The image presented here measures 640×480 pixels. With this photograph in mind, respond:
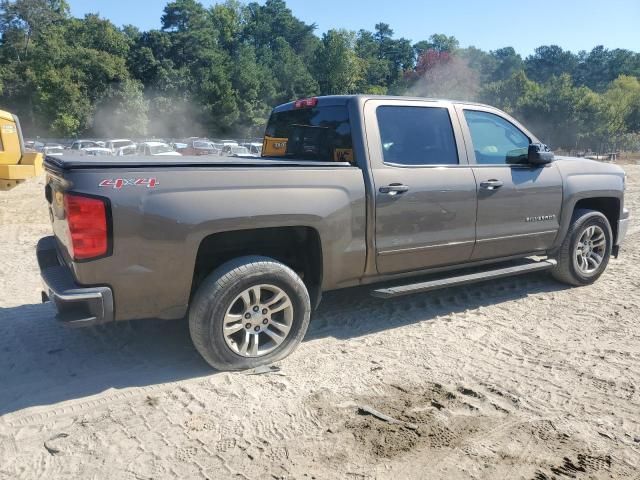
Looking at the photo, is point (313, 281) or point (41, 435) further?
point (313, 281)

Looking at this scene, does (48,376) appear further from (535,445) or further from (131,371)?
(535,445)

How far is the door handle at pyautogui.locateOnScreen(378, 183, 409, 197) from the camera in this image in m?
4.29

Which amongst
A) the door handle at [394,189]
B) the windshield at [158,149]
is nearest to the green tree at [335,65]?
the windshield at [158,149]

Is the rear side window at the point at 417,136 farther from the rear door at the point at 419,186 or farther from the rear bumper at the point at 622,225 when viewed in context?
the rear bumper at the point at 622,225

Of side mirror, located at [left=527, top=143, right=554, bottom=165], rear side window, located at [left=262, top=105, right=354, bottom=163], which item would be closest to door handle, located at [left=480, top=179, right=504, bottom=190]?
side mirror, located at [left=527, top=143, right=554, bottom=165]

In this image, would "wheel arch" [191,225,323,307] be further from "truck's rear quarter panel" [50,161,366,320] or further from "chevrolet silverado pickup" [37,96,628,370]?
"truck's rear quarter panel" [50,161,366,320]

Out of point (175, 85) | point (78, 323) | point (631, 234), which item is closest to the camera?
point (78, 323)

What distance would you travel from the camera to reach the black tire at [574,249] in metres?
5.66

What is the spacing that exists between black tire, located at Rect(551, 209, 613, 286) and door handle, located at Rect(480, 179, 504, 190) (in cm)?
124

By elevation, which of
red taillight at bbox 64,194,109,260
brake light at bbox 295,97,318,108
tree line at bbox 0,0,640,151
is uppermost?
tree line at bbox 0,0,640,151

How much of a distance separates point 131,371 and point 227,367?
2.29 ft

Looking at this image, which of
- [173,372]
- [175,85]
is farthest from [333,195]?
[175,85]

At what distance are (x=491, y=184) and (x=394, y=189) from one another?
109cm

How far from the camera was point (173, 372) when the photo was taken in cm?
387
